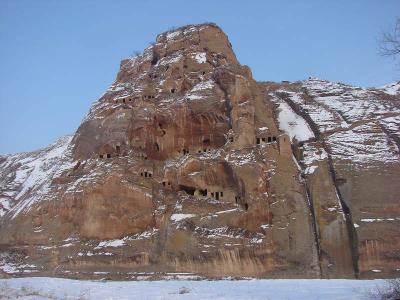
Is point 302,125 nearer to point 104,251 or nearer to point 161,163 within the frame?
point 161,163

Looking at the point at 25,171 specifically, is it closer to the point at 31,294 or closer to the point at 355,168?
the point at 355,168

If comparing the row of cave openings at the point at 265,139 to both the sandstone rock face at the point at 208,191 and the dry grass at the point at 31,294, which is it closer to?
the sandstone rock face at the point at 208,191

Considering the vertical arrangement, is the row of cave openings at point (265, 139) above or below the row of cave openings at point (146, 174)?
above

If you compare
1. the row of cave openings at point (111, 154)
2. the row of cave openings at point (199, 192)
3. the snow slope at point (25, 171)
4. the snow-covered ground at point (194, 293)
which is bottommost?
the snow-covered ground at point (194, 293)

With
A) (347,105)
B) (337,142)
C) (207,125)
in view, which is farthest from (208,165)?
(347,105)

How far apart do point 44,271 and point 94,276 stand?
22.6 ft

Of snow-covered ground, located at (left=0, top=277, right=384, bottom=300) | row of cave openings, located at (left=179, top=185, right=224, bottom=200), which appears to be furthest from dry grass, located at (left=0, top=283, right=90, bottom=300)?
row of cave openings, located at (left=179, top=185, right=224, bottom=200)

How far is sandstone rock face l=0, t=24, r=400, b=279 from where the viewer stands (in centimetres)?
5109

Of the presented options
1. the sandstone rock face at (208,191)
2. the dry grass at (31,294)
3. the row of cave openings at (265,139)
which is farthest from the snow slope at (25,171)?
the dry grass at (31,294)

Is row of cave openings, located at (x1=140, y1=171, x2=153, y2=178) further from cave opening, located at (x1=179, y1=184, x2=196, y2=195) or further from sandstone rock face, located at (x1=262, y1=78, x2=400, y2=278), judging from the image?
sandstone rock face, located at (x1=262, y1=78, x2=400, y2=278)

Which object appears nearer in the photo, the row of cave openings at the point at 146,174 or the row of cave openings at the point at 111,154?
the row of cave openings at the point at 146,174

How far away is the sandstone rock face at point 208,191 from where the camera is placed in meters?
51.1

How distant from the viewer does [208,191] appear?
5703 centimetres

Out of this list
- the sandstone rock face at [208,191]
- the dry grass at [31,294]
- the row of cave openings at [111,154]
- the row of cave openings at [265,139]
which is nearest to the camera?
the dry grass at [31,294]
